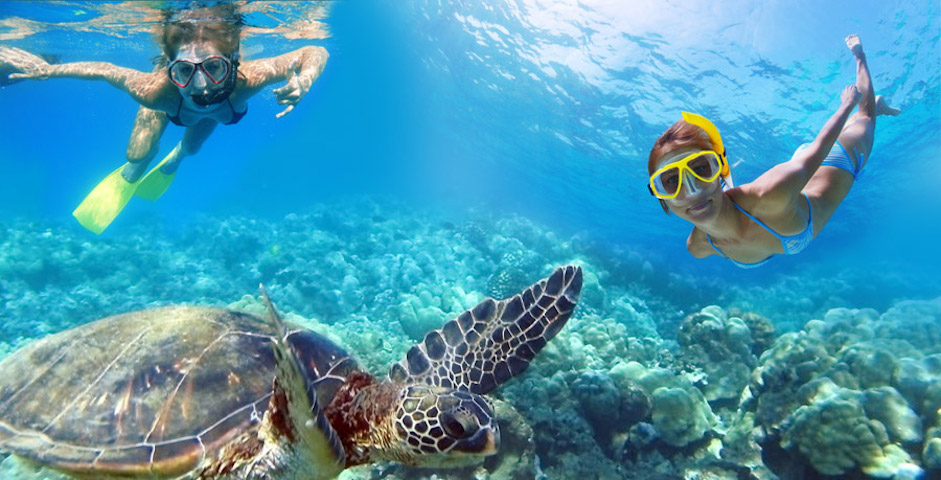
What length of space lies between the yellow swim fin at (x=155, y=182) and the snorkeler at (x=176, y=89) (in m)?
0.02

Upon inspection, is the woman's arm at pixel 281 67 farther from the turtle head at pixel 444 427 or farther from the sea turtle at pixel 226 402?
the turtle head at pixel 444 427

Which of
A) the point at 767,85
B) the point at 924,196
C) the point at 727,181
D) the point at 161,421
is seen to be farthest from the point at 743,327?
the point at 924,196

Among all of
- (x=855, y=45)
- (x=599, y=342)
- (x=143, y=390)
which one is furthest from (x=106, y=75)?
(x=855, y=45)

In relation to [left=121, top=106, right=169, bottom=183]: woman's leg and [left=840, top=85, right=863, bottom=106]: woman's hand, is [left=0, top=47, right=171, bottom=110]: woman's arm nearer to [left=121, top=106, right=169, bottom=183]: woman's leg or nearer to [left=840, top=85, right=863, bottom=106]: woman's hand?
[left=121, top=106, right=169, bottom=183]: woman's leg

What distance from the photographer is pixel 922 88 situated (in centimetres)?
1482

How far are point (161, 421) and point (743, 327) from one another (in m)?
6.74

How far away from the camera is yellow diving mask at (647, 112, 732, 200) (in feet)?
9.46

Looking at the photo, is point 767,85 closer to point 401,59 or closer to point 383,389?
Result: point 383,389

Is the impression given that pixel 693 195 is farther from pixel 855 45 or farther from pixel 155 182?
pixel 155 182

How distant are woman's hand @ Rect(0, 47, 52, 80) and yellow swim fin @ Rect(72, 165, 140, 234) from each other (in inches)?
91.7

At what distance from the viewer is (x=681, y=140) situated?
2986 millimetres

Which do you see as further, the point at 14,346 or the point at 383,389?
the point at 14,346

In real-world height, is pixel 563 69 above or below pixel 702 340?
above

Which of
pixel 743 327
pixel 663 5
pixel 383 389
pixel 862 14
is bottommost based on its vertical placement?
pixel 383 389
